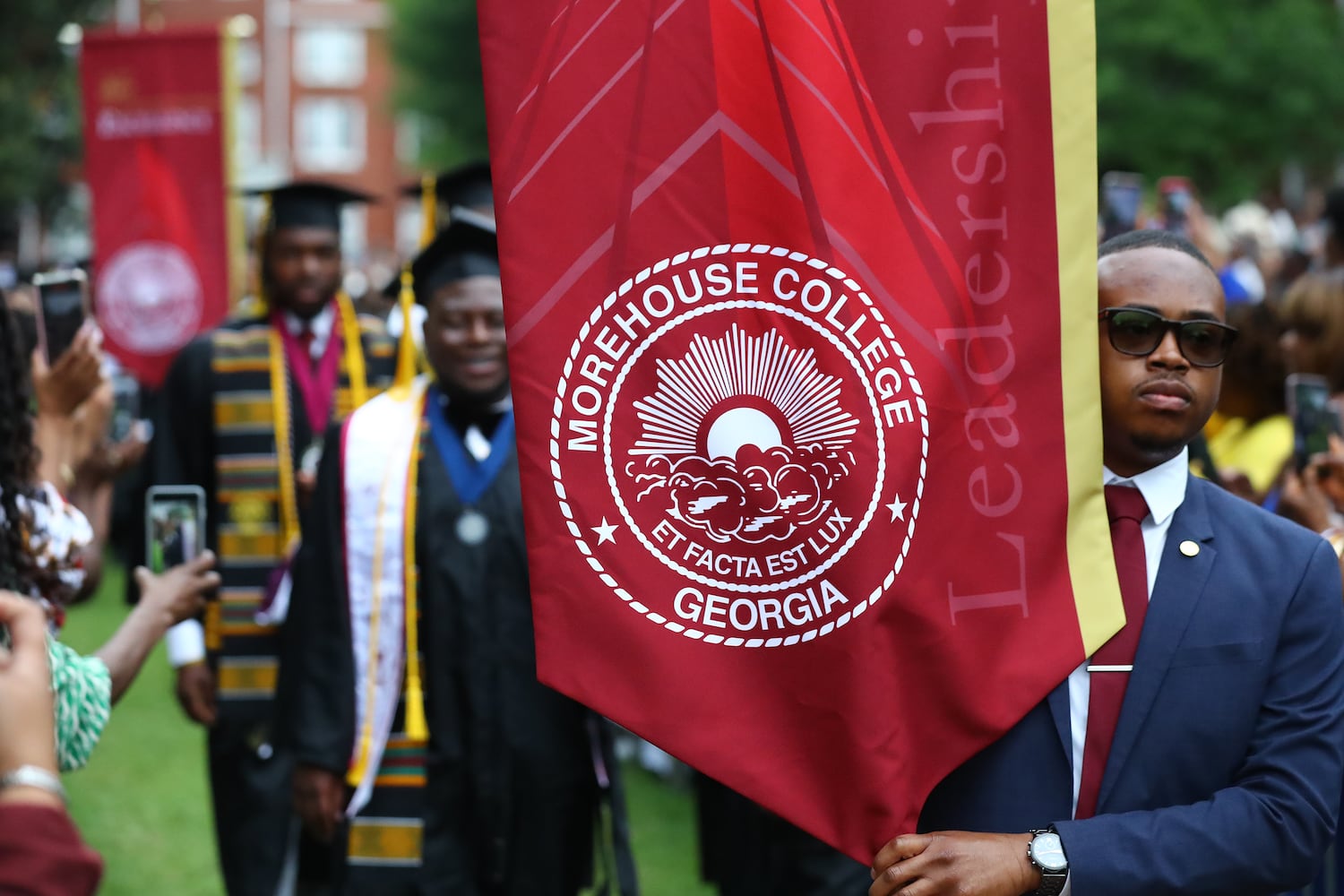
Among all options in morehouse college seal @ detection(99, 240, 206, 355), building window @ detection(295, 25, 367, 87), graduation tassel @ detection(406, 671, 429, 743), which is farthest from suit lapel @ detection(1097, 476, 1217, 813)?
building window @ detection(295, 25, 367, 87)

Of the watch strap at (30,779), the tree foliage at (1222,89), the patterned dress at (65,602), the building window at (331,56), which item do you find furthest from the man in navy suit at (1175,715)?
the building window at (331,56)

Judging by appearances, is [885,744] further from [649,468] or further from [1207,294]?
[1207,294]

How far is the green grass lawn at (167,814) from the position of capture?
6.70 meters

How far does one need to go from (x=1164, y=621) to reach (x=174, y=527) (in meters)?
2.50

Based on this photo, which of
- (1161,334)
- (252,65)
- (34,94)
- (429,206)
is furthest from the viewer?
(252,65)

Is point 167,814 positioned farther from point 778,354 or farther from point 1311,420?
point 778,354

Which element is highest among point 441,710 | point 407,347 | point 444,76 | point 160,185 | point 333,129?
point 333,129

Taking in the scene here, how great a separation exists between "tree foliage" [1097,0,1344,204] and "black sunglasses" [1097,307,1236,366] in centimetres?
2007

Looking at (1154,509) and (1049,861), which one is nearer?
(1049,861)

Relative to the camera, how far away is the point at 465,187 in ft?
20.8

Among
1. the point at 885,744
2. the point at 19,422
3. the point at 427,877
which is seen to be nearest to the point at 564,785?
the point at 427,877

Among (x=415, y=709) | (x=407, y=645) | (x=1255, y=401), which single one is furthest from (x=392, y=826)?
(x=1255, y=401)

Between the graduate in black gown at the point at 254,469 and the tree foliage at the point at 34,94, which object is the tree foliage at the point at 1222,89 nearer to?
the tree foliage at the point at 34,94

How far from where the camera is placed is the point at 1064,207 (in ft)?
8.00
